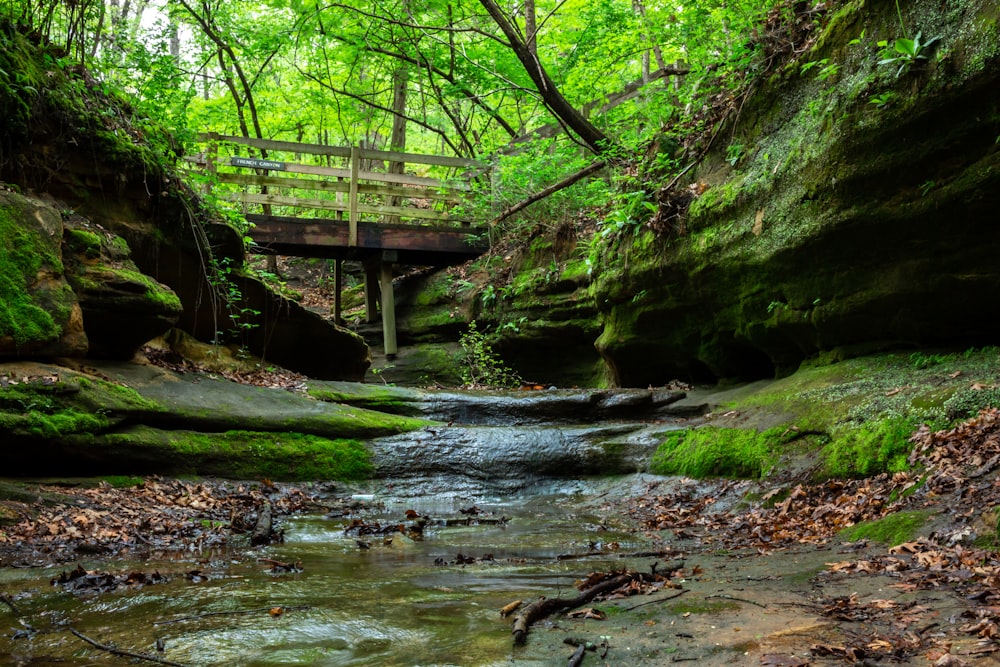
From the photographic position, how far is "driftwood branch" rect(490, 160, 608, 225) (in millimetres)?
13594

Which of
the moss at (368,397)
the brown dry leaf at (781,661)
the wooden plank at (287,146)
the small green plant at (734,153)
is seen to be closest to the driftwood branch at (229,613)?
the brown dry leaf at (781,661)

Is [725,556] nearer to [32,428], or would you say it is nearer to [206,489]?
[206,489]

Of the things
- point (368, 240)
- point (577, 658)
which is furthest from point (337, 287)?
point (577, 658)

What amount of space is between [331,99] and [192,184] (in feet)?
40.3

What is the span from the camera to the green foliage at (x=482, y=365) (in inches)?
582

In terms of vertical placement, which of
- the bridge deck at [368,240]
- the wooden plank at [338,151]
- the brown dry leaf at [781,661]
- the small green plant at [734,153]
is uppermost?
the wooden plank at [338,151]

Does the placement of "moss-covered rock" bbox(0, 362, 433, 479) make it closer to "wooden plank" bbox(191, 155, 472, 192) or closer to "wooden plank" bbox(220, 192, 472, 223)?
"wooden plank" bbox(220, 192, 472, 223)

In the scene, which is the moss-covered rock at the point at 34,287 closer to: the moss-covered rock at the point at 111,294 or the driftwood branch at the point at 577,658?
the moss-covered rock at the point at 111,294

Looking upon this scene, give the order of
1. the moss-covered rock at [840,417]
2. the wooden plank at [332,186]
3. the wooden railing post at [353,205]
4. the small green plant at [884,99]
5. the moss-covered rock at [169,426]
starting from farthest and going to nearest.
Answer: the wooden railing post at [353,205] < the wooden plank at [332,186] < the small green plant at [884,99] < the moss-covered rock at [169,426] < the moss-covered rock at [840,417]

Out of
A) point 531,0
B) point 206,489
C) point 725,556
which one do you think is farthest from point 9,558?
point 531,0

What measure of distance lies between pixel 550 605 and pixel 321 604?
108 centimetres

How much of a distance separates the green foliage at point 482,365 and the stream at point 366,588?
6.84m

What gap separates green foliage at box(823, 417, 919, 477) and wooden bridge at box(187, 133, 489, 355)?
12260 millimetres

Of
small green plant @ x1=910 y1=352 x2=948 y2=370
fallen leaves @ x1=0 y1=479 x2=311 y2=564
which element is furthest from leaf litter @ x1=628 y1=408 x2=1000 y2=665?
fallen leaves @ x1=0 y1=479 x2=311 y2=564
